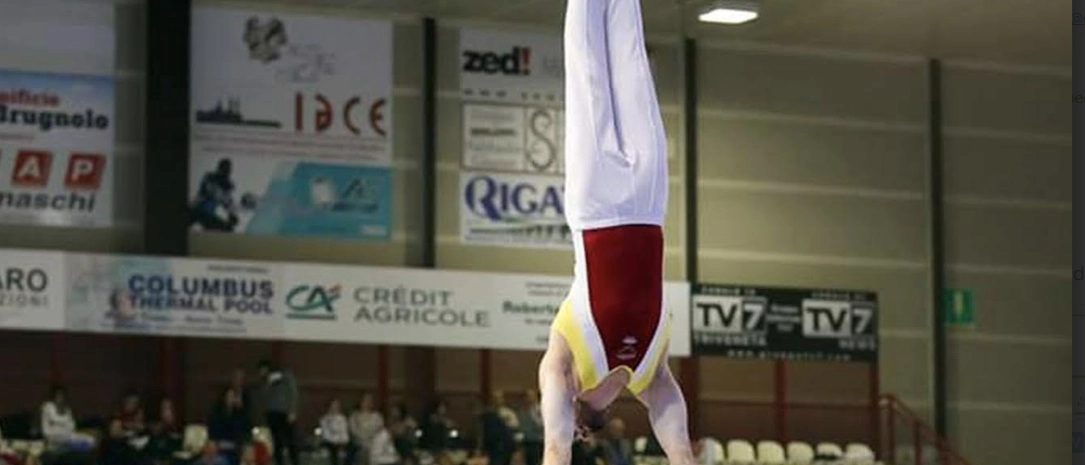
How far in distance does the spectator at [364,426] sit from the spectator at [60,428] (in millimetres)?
3087

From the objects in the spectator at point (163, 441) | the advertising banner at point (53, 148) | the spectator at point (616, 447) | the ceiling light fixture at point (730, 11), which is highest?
the ceiling light fixture at point (730, 11)

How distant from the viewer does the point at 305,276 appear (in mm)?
25422

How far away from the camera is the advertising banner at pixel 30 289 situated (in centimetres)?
2397

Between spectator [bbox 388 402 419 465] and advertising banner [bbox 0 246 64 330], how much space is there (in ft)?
13.2

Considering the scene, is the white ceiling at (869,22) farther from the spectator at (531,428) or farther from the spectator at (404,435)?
the spectator at (404,435)

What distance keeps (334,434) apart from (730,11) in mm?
6646

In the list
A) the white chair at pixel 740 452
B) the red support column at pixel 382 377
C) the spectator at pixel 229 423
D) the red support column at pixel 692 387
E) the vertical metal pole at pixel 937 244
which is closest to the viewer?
the spectator at pixel 229 423

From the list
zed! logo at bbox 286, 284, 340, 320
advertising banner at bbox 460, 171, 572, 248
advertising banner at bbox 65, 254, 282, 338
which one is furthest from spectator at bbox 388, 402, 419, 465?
advertising banner at bbox 460, 171, 572, 248

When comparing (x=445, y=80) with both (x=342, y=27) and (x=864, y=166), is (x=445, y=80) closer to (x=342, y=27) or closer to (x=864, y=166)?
(x=342, y=27)

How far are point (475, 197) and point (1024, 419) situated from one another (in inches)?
328

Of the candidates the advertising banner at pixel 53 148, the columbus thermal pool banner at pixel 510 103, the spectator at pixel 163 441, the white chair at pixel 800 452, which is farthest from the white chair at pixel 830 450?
the advertising banner at pixel 53 148

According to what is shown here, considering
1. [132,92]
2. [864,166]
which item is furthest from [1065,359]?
[132,92]

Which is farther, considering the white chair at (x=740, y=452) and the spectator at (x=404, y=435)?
the white chair at (x=740, y=452)

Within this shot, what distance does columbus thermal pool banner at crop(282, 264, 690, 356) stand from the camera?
83.6 feet
